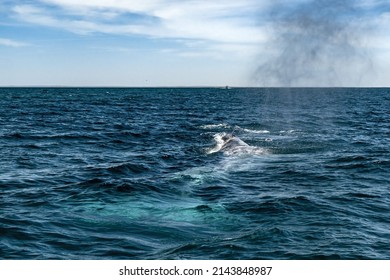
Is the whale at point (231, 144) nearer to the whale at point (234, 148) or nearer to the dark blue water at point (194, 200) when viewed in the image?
the whale at point (234, 148)

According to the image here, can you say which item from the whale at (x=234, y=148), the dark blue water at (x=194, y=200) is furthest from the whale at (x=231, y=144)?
the dark blue water at (x=194, y=200)

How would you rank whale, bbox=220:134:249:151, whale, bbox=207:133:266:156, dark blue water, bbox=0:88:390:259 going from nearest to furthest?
dark blue water, bbox=0:88:390:259 → whale, bbox=207:133:266:156 → whale, bbox=220:134:249:151

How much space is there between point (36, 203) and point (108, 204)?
317 centimetres

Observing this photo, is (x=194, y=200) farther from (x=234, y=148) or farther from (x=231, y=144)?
(x=231, y=144)

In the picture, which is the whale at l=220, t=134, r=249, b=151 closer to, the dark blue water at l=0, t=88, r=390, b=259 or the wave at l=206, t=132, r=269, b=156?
the wave at l=206, t=132, r=269, b=156

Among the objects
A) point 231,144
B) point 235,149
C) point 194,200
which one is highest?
point 231,144

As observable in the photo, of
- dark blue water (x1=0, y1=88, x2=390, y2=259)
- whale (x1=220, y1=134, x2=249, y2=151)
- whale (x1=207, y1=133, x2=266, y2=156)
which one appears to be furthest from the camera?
whale (x1=220, y1=134, x2=249, y2=151)

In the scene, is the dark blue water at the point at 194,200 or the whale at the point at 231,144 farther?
the whale at the point at 231,144

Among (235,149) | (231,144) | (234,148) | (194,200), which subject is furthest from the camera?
(231,144)

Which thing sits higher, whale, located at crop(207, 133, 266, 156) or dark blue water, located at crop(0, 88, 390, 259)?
whale, located at crop(207, 133, 266, 156)

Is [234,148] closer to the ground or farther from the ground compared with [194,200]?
farther from the ground

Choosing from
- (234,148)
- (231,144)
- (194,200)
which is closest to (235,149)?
(234,148)

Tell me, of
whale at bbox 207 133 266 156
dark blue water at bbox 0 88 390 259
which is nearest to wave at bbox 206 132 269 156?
whale at bbox 207 133 266 156
